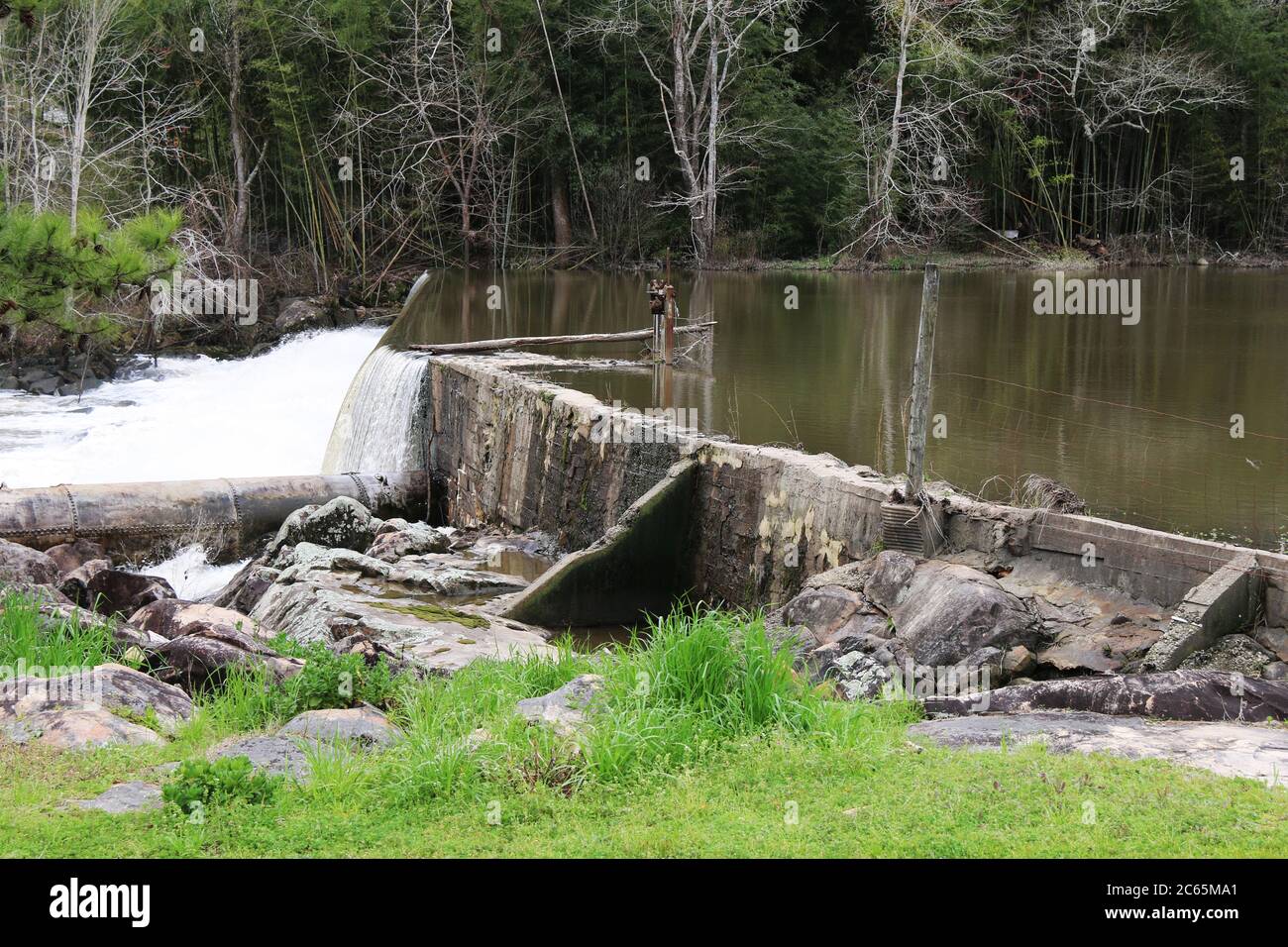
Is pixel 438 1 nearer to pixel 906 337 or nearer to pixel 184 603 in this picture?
pixel 906 337

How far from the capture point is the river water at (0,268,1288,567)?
40.5ft

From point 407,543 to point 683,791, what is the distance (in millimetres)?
8495

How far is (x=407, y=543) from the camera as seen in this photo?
1309 centimetres

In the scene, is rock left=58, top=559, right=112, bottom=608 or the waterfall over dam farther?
the waterfall over dam

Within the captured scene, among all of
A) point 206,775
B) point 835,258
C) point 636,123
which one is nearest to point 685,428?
point 206,775

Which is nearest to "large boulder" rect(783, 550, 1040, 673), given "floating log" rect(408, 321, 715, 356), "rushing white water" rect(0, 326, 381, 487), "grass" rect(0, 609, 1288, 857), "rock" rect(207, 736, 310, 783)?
"grass" rect(0, 609, 1288, 857)

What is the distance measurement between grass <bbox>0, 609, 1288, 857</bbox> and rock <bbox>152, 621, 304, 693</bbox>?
116 cm

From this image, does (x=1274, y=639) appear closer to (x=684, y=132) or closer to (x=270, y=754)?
(x=270, y=754)

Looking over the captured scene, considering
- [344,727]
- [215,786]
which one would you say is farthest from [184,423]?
[215,786]

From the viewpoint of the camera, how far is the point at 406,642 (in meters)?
9.48

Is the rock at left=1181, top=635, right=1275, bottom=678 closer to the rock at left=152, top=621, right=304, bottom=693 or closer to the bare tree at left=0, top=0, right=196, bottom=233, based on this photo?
the rock at left=152, top=621, right=304, bottom=693

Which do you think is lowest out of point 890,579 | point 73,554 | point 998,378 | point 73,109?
point 73,554

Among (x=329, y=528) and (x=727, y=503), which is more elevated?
(x=727, y=503)

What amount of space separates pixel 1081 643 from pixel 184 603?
21.7 ft
